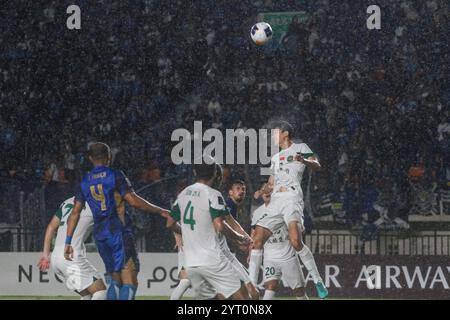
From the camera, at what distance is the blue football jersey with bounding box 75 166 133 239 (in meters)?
11.0

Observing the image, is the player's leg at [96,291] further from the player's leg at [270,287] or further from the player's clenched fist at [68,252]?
the player's leg at [270,287]

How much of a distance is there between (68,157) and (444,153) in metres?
5.37

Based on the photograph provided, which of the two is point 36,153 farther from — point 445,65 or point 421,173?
point 445,65

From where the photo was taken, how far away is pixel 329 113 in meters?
15.4

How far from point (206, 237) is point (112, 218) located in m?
1.66

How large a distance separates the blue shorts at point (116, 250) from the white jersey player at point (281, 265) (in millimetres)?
1639

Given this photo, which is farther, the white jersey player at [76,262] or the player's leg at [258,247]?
the player's leg at [258,247]

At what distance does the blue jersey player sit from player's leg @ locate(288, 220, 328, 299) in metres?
1.60

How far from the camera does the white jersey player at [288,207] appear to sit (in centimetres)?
1159

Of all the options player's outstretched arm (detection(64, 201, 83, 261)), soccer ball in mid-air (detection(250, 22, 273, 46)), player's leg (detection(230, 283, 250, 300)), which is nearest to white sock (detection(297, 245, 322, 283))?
player's leg (detection(230, 283, 250, 300))

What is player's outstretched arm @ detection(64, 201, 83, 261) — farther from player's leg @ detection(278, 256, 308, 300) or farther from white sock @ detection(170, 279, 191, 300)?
player's leg @ detection(278, 256, 308, 300)

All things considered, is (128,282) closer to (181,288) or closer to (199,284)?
(181,288)

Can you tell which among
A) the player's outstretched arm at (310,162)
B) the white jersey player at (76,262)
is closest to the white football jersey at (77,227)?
the white jersey player at (76,262)
